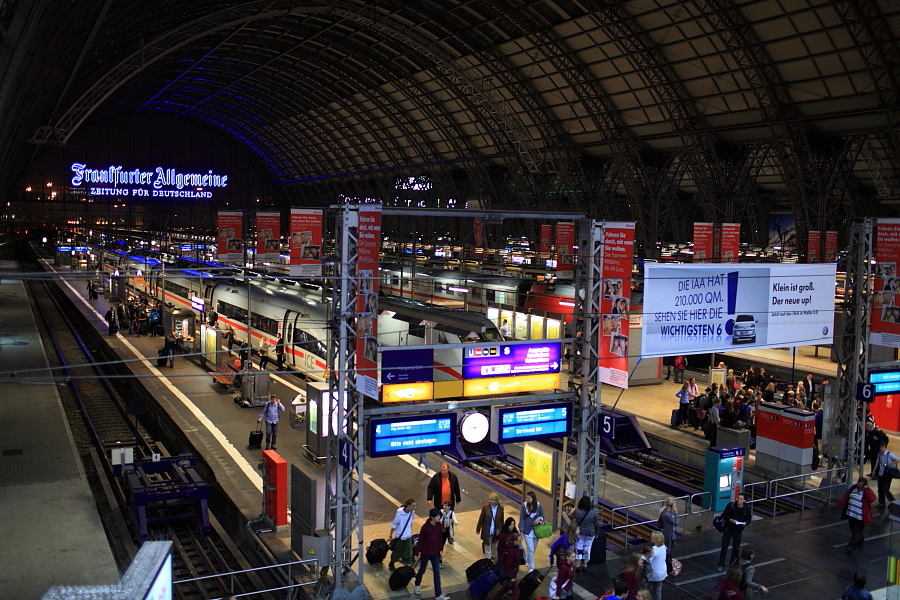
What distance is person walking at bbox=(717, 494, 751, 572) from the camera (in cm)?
1274

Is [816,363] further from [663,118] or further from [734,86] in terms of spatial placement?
[663,118]

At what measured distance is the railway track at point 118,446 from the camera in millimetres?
14258

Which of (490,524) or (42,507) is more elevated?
(490,524)

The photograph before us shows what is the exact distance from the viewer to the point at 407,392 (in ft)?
42.9

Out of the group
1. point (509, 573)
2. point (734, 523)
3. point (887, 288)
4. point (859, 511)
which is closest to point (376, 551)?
point (509, 573)

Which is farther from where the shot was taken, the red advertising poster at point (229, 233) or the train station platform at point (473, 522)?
the red advertising poster at point (229, 233)

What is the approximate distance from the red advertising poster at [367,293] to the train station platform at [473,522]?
8.66 ft

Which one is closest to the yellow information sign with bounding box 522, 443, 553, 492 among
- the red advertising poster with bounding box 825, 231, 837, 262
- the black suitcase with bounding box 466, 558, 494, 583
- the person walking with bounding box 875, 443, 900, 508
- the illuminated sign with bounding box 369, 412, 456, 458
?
the illuminated sign with bounding box 369, 412, 456, 458

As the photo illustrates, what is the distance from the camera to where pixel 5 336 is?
33.0 metres

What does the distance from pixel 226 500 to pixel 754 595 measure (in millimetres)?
10797

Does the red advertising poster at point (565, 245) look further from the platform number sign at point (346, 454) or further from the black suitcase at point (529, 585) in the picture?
the black suitcase at point (529, 585)

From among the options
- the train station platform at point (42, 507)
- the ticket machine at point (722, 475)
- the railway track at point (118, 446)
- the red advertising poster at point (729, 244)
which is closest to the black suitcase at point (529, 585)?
the railway track at point (118, 446)

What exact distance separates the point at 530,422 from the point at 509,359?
1.21m

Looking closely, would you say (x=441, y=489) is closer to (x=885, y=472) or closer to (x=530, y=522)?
(x=530, y=522)
